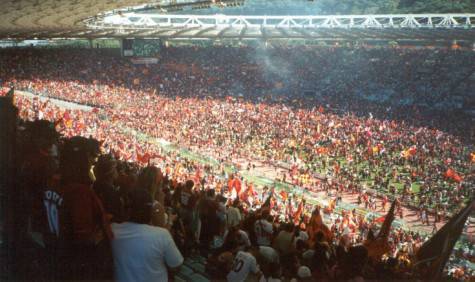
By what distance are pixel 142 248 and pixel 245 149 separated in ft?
65.5

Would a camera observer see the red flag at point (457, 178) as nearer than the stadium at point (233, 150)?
No

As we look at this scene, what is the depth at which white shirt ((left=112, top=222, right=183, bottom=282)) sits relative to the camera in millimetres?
2717

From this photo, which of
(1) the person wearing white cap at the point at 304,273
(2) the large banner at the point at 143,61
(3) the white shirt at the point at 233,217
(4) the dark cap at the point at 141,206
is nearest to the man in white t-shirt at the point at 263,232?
(3) the white shirt at the point at 233,217

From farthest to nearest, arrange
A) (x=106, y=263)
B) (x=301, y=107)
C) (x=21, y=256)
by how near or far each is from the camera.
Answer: (x=301, y=107) < (x=21, y=256) < (x=106, y=263)

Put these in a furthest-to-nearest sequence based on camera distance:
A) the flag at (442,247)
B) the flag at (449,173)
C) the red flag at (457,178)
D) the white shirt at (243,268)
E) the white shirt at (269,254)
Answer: the flag at (449,173), the red flag at (457,178), the flag at (442,247), the white shirt at (269,254), the white shirt at (243,268)

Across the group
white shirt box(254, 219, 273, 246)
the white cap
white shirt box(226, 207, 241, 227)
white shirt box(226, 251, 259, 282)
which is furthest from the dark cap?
white shirt box(226, 207, 241, 227)

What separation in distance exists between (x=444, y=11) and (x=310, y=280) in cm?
5092

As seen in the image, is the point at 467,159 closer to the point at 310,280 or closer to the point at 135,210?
the point at 310,280

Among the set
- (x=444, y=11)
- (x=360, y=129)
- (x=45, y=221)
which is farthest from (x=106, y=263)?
(x=444, y=11)

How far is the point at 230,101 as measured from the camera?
111ft

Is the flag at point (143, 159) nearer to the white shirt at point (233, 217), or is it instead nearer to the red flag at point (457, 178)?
the white shirt at point (233, 217)

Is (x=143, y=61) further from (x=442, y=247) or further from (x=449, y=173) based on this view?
(x=442, y=247)

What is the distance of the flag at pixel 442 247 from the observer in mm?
5031

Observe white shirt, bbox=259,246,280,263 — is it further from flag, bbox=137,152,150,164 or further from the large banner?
the large banner
